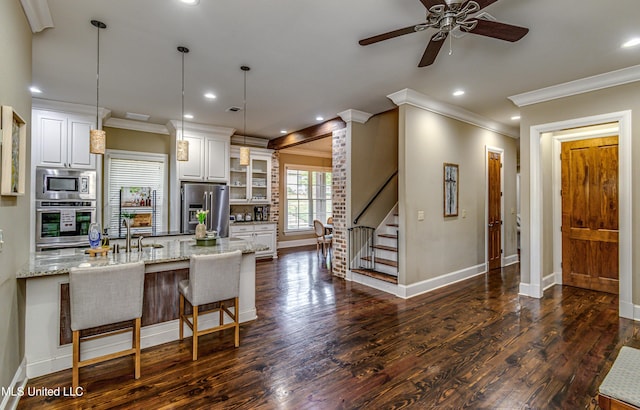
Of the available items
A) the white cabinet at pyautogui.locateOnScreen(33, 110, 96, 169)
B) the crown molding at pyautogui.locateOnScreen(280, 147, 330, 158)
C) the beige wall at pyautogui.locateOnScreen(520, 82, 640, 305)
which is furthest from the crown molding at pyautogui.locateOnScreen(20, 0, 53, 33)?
the crown molding at pyautogui.locateOnScreen(280, 147, 330, 158)

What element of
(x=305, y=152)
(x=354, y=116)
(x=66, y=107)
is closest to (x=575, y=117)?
(x=354, y=116)

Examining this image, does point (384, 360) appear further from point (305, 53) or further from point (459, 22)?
point (305, 53)

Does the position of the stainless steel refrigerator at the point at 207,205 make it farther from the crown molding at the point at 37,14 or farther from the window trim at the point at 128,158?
the crown molding at the point at 37,14

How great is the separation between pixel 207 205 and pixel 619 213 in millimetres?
6190

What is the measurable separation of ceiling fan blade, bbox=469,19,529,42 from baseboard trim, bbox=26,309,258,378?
11.3 feet

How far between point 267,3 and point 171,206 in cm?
468

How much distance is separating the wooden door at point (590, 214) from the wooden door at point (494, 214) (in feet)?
3.80

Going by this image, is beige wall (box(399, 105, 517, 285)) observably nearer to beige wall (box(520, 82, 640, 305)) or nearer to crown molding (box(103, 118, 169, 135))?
beige wall (box(520, 82, 640, 305))

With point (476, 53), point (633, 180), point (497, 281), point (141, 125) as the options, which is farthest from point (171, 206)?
point (633, 180)

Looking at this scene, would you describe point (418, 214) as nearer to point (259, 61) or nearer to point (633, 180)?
point (633, 180)

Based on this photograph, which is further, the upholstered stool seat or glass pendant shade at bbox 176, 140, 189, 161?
glass pendant shade at bbox 176, 140, 189, 161

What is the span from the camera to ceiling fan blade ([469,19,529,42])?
2.19 meters

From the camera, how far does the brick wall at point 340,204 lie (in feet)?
17.8

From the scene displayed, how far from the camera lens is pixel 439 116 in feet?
15.8
